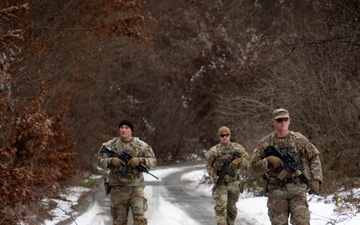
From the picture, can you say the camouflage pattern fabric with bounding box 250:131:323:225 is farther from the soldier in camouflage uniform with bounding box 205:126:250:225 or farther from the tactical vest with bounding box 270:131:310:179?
the soldier in camouflage uniform with bounding box 205:126:250:225

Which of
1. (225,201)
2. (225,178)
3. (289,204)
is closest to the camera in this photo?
(289,204)

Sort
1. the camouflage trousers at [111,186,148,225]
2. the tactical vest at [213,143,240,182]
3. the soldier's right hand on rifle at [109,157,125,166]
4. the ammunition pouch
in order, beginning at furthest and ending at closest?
the tactical vest at [213,143,240,182], the camouflage trousers at [111,186,148,225], the soldier's right hand on rifle at [109,157,125,166], the ammunition pouch

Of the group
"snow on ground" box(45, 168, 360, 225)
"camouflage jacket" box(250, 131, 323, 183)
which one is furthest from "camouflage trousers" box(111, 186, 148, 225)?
"camouflage jacket" box(250, 131, 323, 183)

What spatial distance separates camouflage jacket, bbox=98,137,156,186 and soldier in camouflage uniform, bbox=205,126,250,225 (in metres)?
1.91

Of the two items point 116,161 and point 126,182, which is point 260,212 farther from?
point 116,161

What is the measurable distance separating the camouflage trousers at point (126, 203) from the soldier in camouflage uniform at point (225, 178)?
6.36 feet

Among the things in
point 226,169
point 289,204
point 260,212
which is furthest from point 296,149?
point 260,212

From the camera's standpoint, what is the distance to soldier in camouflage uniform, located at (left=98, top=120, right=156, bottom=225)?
10219mm

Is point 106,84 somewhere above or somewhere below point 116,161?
above

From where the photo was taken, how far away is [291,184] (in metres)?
8.60

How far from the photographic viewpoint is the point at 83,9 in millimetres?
16344

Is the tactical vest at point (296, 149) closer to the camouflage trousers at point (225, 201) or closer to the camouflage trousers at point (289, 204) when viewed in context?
the camouflage trousers at point (289, 204)

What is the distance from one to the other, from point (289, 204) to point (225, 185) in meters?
3.32

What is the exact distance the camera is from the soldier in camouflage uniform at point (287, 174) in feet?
28.0
